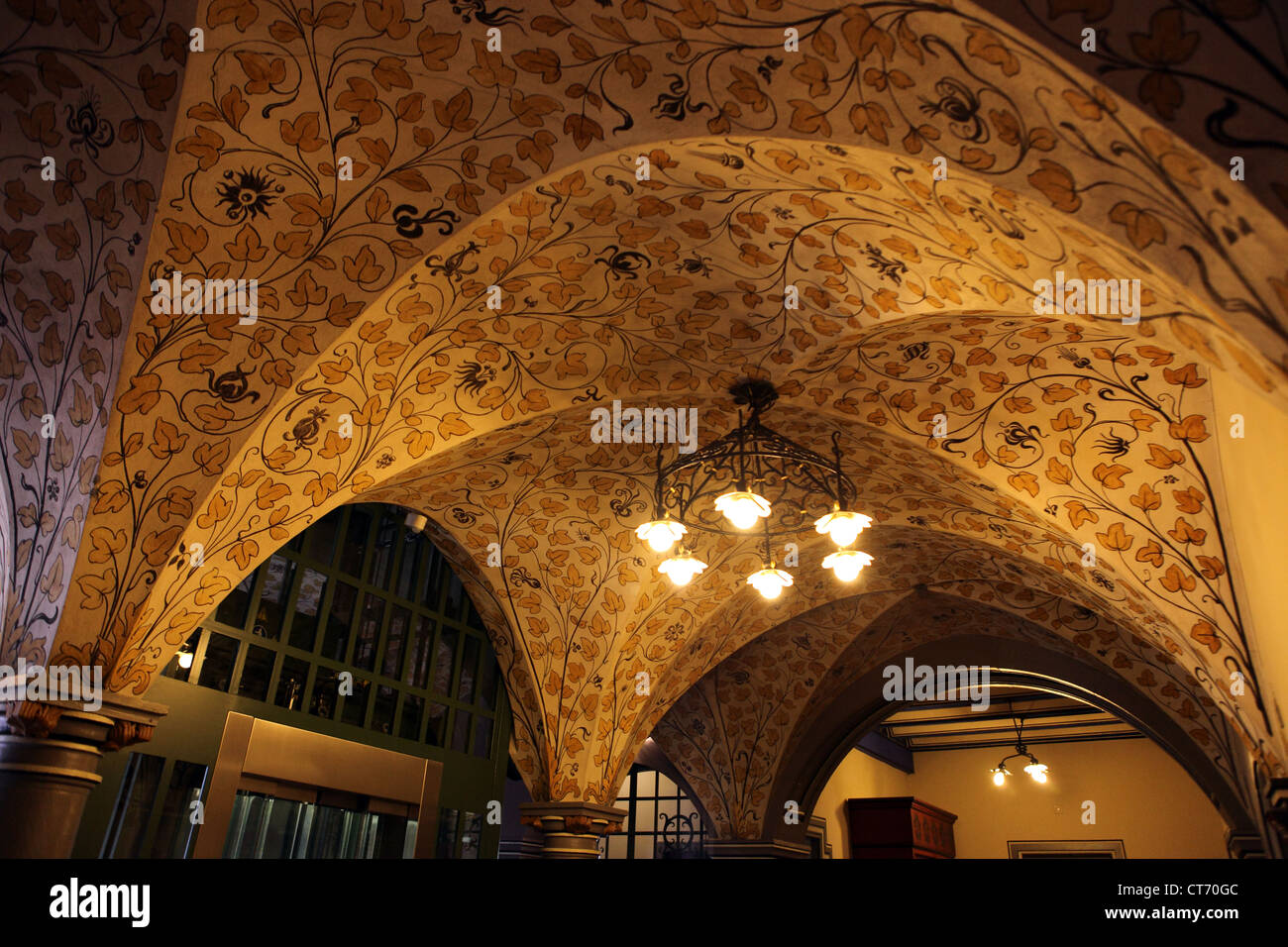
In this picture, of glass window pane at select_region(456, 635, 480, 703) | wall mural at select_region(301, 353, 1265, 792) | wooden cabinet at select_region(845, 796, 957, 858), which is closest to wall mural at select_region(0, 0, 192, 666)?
wall mural at select_region(301, 353, 1265, 792)

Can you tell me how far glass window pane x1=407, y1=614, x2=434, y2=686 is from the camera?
532cm

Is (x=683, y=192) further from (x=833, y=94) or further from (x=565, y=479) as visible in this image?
(x=565, y=479)

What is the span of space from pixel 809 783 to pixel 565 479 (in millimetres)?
4682

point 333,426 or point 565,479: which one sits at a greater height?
point 565,479

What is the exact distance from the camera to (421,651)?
17.7 feet

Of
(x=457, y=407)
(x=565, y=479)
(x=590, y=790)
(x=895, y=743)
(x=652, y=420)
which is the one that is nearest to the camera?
(x=457, y=407)

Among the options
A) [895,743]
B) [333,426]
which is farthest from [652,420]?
[895,743]

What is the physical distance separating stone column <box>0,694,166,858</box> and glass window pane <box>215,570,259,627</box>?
4.34 feet

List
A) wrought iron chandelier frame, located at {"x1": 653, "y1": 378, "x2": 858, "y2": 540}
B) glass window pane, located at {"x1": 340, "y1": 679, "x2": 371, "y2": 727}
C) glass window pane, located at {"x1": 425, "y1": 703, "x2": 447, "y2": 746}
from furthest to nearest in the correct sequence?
Answer: glass window pane, located at {"x1": 425, "y1": 703, "x2": 447, "y2": 746} → glass window pane, located at {"x1": 340, "y1": 679, "x2": 371, "y2": 727} → wrought iron chandelier frame, located at {"x1": 653, "y1": 378, "x2": 858, "y2": 540}

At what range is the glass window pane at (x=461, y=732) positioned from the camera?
18.3 feet

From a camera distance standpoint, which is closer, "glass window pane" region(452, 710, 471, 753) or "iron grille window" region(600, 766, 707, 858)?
"glass window pane" region(452, 710, 471, 753)

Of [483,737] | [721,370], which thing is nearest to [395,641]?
[483,737]

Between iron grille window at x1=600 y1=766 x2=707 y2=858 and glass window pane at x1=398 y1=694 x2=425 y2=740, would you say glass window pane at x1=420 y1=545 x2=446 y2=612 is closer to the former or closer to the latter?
glass window pane at x1=398 y1=694 x2=425 y2=740

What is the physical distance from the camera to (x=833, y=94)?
218 centimetres
